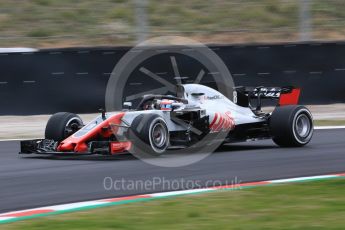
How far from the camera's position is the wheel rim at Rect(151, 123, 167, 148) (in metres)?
9.70

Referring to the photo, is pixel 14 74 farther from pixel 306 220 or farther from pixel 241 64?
pixel 306 220

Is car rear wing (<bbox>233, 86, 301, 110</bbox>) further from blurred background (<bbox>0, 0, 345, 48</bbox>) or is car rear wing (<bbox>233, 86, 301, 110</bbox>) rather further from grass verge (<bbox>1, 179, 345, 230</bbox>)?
blurred background (<bbox>0, 0, 345, 48</bbox>)

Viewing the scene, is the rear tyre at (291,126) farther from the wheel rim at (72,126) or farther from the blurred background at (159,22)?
the blurred background at (159,22)

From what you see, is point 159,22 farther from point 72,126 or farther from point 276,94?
point 72,126

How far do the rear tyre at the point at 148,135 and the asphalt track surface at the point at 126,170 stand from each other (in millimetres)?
184

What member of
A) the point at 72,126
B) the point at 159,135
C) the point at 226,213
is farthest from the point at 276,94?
the point at 226,213

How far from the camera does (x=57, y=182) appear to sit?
8.32 meters

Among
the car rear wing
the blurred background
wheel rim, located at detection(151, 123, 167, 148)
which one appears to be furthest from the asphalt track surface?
the blurred background

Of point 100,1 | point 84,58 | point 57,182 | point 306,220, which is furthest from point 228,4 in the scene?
point 306,220

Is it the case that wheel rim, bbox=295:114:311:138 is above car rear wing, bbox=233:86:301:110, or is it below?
below

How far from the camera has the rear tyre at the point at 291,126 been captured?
1062 centimetres

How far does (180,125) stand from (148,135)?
0.84 m

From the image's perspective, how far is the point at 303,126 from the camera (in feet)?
36.1

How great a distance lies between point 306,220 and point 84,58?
914cm
